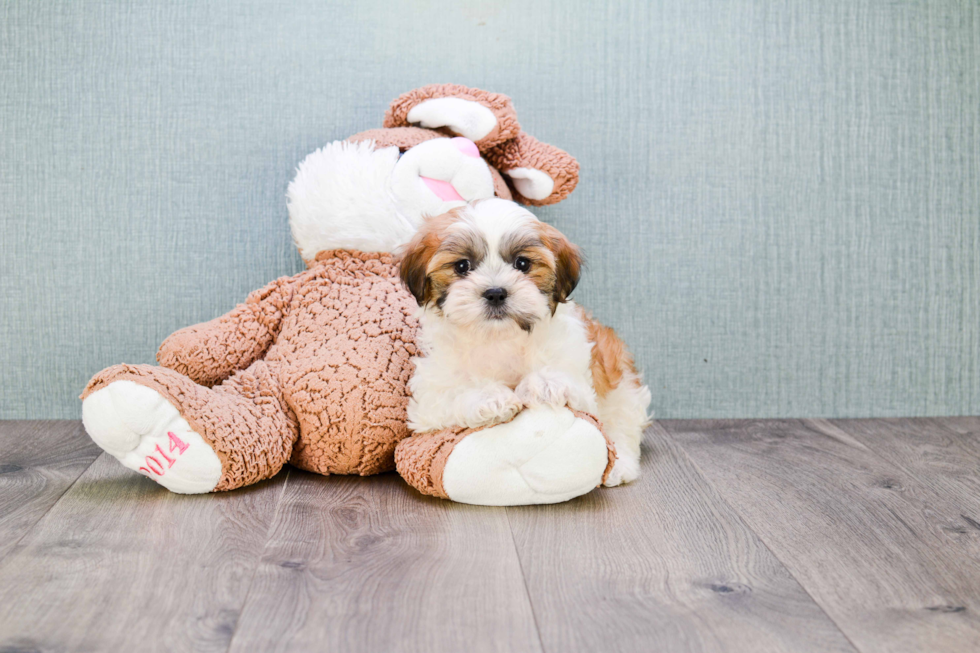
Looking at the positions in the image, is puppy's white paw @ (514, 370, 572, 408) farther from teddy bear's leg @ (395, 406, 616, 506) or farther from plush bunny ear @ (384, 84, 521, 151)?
plush bunny ear @ (384, 84, 521, 151)

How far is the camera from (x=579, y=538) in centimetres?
142

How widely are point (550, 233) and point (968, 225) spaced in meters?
1.55

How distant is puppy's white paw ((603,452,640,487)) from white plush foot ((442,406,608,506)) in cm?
17

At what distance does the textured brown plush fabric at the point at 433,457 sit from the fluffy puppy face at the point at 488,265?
233mm

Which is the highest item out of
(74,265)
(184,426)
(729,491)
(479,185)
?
(479,185)

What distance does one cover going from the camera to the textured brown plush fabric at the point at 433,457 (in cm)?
156

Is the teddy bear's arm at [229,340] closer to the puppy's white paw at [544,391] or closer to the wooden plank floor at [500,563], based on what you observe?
the wooden plank floor at [500,563]

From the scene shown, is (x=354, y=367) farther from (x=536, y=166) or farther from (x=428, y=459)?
(x=536, y=166)

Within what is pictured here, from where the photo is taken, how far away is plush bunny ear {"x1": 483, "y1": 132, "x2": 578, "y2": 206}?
1.97 meters

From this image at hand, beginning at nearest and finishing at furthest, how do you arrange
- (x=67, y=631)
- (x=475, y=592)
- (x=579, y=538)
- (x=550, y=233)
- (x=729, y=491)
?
(x=67, y=631)
(x=475, y=592)
(x=579, y=538)
(x=550, y=233)
(x=729, y=491)

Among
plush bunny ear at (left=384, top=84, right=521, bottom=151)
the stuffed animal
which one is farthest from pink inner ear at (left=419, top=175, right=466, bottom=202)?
plush bunny ear at (left=384, top=84, right=521, bottom=151)

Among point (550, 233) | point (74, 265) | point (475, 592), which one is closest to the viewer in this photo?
point (475, 592)

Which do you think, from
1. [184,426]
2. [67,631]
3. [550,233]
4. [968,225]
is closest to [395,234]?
[550,233]

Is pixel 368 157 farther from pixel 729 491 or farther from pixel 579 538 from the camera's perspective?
pixel 729 491
